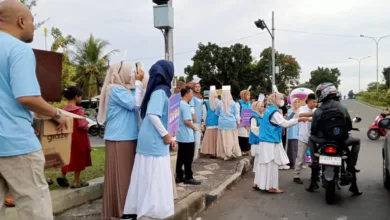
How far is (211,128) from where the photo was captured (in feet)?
30.9

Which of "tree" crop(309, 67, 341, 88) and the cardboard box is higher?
"tree" crop(309, 67, 341, 88)

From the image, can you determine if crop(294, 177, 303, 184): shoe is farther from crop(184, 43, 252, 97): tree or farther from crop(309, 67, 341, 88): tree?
crop(309, 67, 341, 88): tree

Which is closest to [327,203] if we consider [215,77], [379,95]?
[215,77]

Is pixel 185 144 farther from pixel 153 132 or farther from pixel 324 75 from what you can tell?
pixel 324 75

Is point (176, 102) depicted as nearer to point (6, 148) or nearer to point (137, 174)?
point (137, 174)

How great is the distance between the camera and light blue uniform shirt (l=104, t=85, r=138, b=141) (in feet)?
13.4

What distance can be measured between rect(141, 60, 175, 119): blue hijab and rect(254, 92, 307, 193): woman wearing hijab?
2.60m

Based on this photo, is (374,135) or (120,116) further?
(374,135)

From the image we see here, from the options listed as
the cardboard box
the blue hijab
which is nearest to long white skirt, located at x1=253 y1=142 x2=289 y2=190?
the blue hijab

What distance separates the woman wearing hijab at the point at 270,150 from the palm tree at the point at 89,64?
24.6 m

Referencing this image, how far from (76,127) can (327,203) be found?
12.8ft

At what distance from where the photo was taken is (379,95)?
44812 mm

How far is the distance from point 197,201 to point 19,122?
3152 mm

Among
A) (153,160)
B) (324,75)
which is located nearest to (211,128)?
(153,160)
